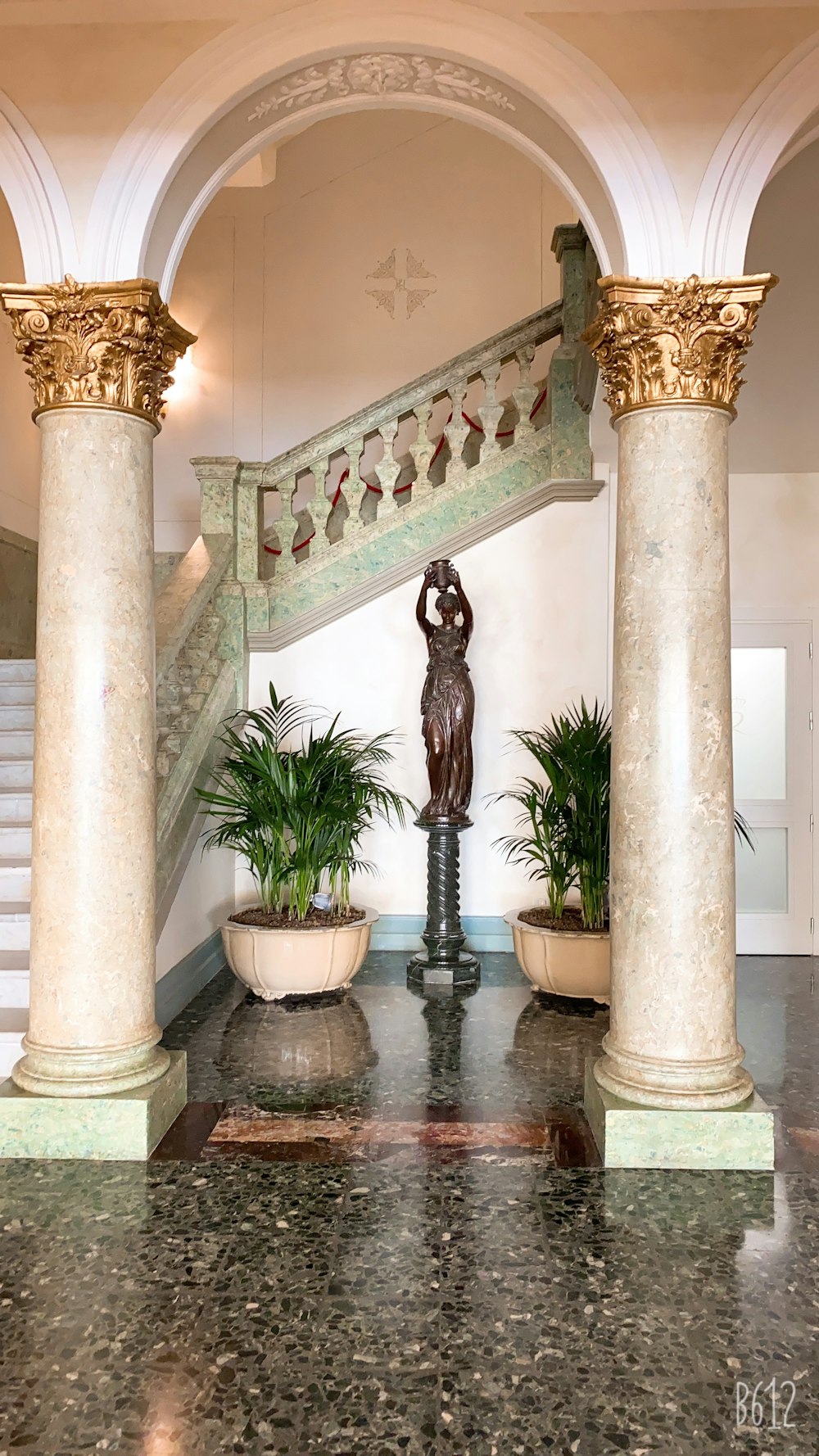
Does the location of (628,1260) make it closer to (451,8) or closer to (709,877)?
(709,877)

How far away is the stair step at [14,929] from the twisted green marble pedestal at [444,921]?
6.86ft

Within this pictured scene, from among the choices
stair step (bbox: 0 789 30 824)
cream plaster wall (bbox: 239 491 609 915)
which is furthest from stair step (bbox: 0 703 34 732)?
cream plaster wall (bbox: 239 491 609 915)

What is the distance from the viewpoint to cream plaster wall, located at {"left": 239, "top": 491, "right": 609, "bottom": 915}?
610cm

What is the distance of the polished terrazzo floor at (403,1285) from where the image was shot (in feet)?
6.48

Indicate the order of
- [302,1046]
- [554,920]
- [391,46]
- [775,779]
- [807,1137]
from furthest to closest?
[775,779]
[554,920]
[302,1046]
[391,46]
[807,1137]

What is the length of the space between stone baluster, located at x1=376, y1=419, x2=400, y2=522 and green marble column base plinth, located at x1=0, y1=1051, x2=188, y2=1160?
397cm

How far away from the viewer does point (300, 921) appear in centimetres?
498

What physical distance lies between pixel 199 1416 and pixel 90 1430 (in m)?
0.21

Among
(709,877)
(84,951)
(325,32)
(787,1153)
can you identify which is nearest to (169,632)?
(84,951)

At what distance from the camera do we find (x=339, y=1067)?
13.1 feet

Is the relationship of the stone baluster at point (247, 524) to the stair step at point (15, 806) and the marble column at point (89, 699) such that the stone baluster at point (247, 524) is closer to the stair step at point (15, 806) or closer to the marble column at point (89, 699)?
the stair step at point (15, 806)

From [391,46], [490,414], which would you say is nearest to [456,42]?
[391,46]

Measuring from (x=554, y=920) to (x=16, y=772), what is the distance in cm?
283

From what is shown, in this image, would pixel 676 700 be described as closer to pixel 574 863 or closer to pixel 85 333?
pixel 574 863
